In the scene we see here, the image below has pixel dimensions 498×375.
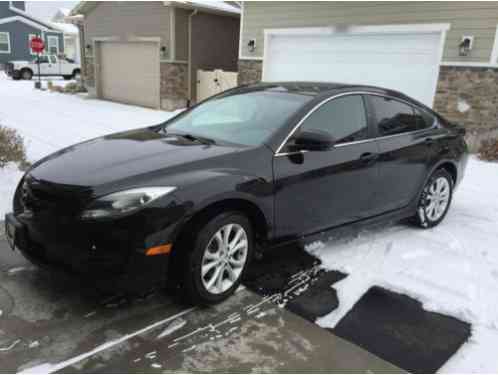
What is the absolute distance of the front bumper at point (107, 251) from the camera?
2635 millimetres

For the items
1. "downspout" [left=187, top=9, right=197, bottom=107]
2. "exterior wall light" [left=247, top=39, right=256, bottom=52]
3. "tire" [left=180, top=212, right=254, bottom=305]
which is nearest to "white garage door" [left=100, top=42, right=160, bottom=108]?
"downspout" [left=187, top=9, right=197, bottom=107]

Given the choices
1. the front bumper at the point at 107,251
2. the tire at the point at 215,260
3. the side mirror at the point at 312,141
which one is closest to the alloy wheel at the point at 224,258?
the tire at the point at 215,260

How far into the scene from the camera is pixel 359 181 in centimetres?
391

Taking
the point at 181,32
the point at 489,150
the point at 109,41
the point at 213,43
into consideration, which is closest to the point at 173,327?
the point at 489,150

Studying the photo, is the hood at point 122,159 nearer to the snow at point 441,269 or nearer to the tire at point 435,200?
the snow at point 441,269

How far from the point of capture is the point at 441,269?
154 inches

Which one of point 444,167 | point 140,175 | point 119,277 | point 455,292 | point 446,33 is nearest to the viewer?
point 119,277

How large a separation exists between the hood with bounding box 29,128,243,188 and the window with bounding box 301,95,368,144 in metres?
0.78

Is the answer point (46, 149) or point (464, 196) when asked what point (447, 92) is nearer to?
point (464, 196)

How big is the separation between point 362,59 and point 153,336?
9.25 m

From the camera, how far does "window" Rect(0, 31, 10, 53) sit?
33.2 meters

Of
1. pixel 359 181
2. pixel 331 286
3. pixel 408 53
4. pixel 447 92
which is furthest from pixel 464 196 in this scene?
pixel 408 53

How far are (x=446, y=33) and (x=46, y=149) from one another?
8072 millimetres

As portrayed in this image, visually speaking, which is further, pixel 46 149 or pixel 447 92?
pixel 447 92
